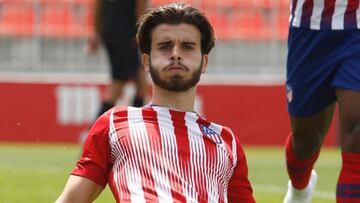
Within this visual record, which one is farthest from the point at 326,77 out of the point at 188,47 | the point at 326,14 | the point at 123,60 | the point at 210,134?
the point at 123,60

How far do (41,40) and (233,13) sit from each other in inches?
145

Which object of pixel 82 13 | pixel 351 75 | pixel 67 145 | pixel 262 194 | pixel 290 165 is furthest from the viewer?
pixel 82 13

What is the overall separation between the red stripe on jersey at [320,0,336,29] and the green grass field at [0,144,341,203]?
211 cm

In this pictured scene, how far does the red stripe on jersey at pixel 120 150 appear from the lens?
159 inches

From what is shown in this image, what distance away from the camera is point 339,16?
542 centimetres

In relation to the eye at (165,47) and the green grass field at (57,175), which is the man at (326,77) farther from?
the green grass field at (57,175)

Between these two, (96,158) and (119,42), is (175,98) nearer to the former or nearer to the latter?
(96,158)

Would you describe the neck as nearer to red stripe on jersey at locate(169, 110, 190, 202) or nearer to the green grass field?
red stripe on jersey at locate(169, 110, 190, 202)

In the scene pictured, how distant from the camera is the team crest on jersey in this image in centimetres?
425

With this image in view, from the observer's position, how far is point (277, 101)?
16672 mm

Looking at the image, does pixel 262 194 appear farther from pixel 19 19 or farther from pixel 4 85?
pixel 19 19

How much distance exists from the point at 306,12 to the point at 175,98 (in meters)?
1.59

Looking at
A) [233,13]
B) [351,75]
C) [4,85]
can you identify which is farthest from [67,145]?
[351,75]

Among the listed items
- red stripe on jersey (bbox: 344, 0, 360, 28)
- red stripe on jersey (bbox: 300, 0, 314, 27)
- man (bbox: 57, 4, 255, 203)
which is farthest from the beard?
red stripe on jersey (bbox: 300, 0, 314, 27)
